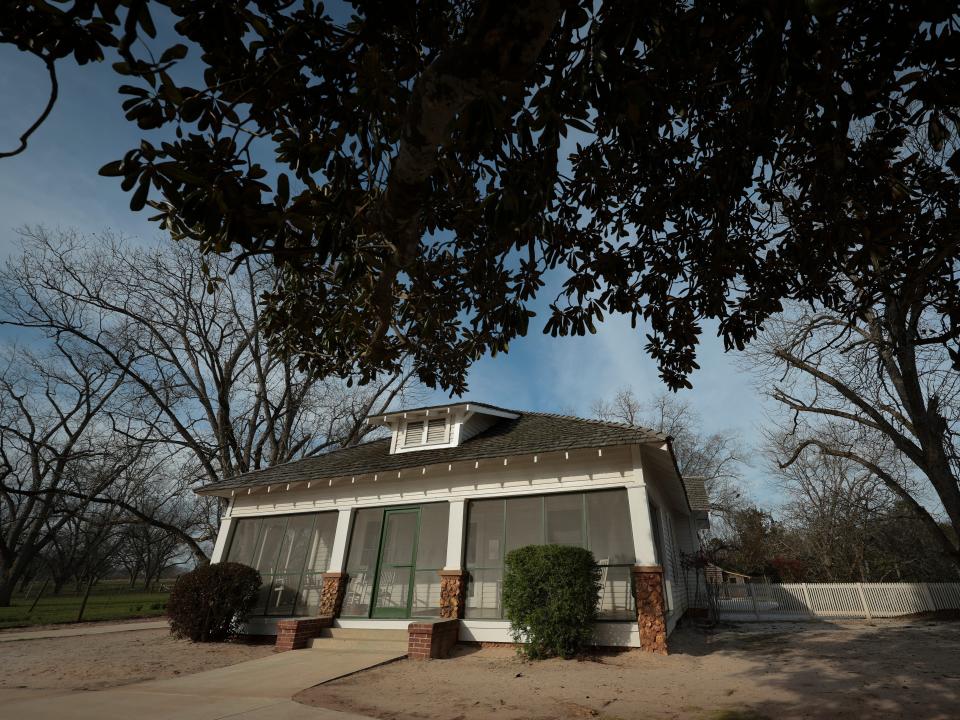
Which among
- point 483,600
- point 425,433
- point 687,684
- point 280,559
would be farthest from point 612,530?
point 280,559

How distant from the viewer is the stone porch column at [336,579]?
10906mm

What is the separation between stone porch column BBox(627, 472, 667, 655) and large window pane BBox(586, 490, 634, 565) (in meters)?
3.81

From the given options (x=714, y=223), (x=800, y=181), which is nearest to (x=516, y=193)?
(x=714, y=223)

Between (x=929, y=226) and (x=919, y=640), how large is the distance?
343 inches

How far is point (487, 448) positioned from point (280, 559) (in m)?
7.08

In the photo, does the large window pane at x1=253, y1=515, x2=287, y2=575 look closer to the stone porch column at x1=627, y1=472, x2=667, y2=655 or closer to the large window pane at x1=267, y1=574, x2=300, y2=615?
the large window pane at x1=267, y1=574, x2=300, y2=615

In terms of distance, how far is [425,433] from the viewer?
13.3 meters

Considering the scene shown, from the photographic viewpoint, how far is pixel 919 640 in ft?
28.7

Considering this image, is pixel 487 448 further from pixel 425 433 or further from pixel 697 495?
pixel 697 495

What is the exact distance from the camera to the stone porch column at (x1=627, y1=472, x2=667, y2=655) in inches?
324

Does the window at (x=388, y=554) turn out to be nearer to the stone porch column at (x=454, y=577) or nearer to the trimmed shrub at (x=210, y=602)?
the stone porch column at (x=454, y=577)

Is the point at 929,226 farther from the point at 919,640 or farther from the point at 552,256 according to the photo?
the point at 919,640

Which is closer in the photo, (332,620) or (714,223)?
(714,223)

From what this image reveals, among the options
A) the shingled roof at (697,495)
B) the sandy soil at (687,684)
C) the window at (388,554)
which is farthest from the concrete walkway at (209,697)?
the shingled roof at (697,495)
